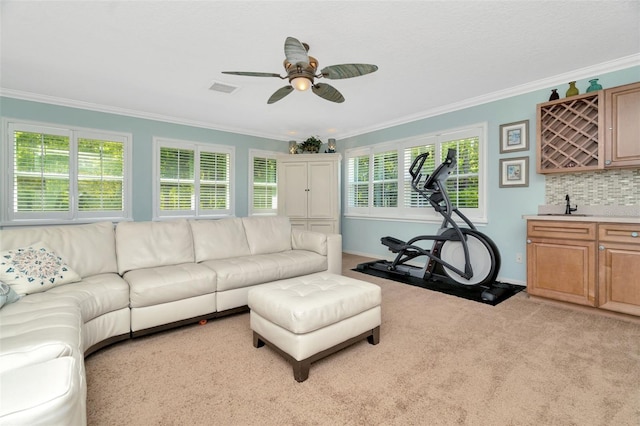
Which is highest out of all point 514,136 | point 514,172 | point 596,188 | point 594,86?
point 594,86

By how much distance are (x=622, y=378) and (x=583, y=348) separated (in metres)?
0.39

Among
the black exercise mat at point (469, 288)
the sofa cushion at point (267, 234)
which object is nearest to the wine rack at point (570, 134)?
the black exercise mat at point (469, 288)

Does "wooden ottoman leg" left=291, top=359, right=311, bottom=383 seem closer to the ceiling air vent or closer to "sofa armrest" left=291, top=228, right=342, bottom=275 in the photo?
"sofa armrest" left=291, top=228, right=342, bottom=275

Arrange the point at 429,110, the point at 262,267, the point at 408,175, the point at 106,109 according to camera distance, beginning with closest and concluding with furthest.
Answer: the point at 262,267 < the point at 106,109 < the point at 429,110 < the point at 408,175

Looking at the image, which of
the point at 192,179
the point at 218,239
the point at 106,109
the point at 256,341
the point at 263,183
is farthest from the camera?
the point at 263,183

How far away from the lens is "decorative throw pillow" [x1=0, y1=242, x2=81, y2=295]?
2.00 metres

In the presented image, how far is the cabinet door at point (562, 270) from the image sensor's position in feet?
9.20

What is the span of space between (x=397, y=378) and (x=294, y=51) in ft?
7.33

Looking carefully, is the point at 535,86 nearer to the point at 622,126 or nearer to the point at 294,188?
the point at 622,126

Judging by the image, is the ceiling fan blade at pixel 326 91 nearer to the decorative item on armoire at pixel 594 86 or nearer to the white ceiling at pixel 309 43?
the white ceiling at pixel 309 43

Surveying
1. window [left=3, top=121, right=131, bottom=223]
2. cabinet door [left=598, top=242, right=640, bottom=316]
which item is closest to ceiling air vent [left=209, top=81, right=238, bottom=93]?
window [left=3, top=121, right=131, bottom=223]

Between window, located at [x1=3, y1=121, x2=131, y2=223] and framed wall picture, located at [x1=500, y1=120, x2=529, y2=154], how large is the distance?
5.46 meters

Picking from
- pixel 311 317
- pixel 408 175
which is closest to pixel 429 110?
pixel 408 175

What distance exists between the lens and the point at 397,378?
180 centimetres
